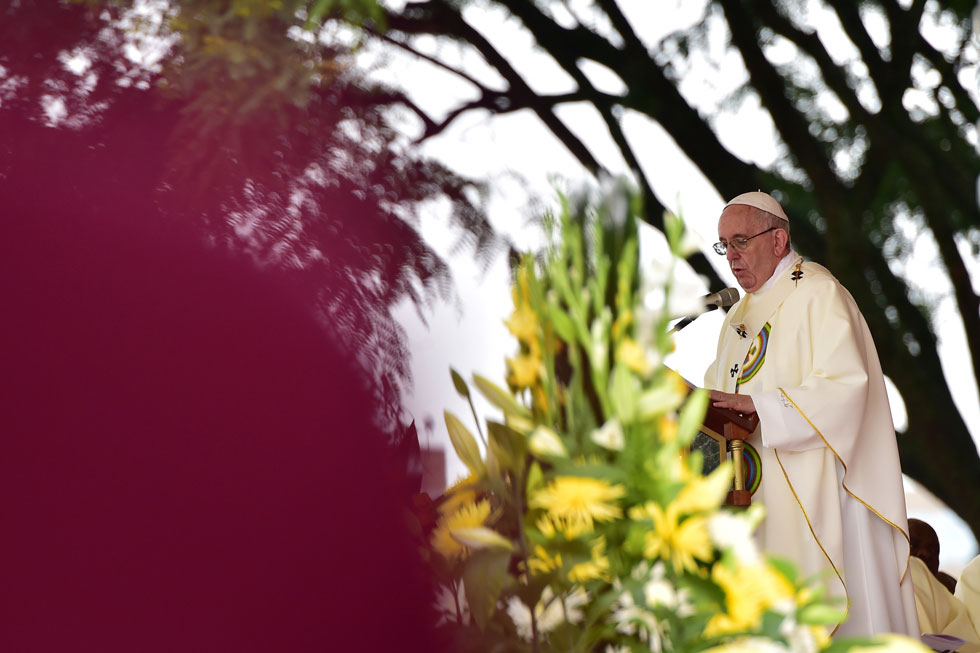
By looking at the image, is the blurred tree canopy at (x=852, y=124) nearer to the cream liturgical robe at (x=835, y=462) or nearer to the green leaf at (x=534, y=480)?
the cream liturgical robe at (x=835, y=462)

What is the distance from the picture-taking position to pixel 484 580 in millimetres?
1273

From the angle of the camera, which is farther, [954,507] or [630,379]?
[954,507]

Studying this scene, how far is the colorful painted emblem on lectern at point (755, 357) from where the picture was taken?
3076 millimetres

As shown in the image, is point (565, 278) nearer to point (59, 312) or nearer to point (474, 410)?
point (474, 410)

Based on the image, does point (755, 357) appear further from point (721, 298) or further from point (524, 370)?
point (524, 370)

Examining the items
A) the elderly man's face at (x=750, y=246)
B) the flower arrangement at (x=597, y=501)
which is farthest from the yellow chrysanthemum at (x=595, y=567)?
the elderly man's face at (x=750, y=246)

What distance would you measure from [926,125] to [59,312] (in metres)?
5.70

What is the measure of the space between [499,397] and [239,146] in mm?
490

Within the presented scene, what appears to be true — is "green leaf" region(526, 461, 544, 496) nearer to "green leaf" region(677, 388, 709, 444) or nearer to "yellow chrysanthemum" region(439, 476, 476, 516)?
"yellow chrysanthemum" region(439, 476, 476, 516)

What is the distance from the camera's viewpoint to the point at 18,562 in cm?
133

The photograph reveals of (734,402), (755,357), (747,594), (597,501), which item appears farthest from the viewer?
(755,357)

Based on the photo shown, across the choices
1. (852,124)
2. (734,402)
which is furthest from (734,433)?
(852,124)

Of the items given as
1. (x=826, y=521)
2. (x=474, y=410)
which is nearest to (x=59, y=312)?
(x=474, y=410)

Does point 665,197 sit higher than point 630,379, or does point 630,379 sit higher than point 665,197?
point 665,197
